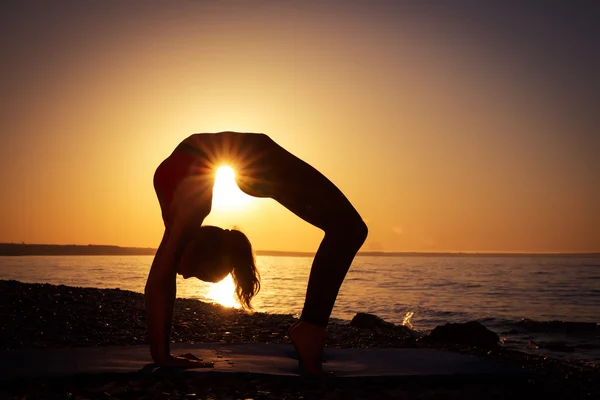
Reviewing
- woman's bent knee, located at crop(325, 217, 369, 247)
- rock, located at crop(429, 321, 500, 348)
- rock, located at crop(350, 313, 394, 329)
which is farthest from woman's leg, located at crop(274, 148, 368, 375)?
rock, located at crop(350, 313, 394, 329)

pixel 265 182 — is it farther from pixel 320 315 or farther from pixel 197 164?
pixel 320 315

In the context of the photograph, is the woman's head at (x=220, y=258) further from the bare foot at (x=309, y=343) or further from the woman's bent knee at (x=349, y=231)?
the woman's bent knee at (x=349, y=231)

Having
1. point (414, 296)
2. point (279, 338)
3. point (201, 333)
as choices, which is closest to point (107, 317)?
point (201, 333)

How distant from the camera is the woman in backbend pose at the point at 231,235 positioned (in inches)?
163

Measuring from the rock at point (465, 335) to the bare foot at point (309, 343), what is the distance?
30.9 feet

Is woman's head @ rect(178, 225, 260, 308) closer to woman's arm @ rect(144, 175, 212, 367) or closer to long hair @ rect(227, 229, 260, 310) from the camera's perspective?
long hair @ rect(227, 229, 260, 310)

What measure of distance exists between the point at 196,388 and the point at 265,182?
1.61 m

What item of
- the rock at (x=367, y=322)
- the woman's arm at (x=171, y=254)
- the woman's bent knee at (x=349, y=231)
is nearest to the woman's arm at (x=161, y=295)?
the woman's arm at (x=171, y=254)

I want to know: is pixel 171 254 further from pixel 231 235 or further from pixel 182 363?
pixel 182 363

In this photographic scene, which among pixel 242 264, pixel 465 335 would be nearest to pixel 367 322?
pixel 465 335

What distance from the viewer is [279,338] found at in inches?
358

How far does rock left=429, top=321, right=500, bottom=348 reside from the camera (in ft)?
43.0

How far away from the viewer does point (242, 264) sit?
454 cm

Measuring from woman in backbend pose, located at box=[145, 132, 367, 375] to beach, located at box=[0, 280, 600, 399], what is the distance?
0.35 metres
